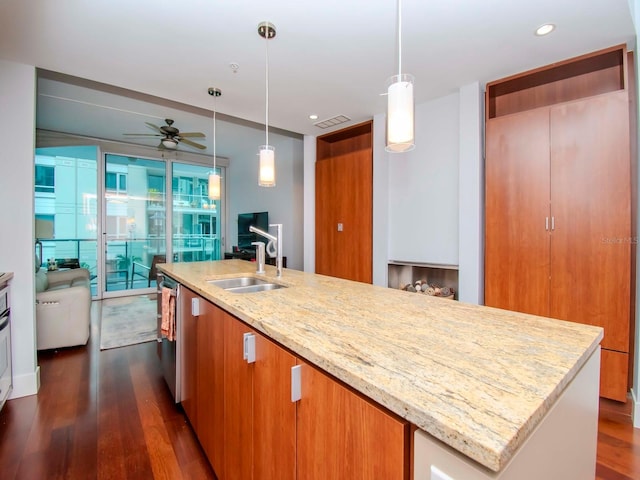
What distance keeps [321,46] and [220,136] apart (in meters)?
3.46

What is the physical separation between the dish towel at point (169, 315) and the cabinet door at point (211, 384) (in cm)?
49

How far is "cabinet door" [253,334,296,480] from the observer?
0.94 m

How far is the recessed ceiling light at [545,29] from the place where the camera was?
199 centimetres

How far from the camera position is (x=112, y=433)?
6.18 ft

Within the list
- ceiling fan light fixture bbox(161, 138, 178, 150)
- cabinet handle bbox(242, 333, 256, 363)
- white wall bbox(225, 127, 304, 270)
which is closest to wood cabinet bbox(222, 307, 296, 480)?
cabinet handle bbox(242, 333, 256, 363)

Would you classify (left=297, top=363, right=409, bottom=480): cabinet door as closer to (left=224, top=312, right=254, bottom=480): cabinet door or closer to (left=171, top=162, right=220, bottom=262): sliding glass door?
(left=224, top=312, right=254, bottom=480): cabinet door

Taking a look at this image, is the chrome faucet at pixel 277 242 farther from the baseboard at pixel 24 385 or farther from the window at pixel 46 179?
the window at pixel 46 179

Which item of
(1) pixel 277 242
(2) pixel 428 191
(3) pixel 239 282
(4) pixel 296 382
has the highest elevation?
(2) pixel 428 191

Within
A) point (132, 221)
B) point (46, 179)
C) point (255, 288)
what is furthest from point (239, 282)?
point (46, 179)

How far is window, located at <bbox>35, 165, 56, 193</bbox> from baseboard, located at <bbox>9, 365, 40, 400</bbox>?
399 centimetres

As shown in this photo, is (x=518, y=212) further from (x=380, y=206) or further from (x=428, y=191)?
(x=380, y=206)

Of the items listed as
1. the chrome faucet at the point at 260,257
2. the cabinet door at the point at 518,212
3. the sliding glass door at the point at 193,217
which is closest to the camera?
the chrome faucet at the point at 260,257

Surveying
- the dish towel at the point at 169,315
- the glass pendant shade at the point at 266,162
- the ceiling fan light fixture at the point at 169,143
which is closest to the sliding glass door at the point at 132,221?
the ceiling fan light fixture at the point at 169,143

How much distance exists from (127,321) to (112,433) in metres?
2.61
